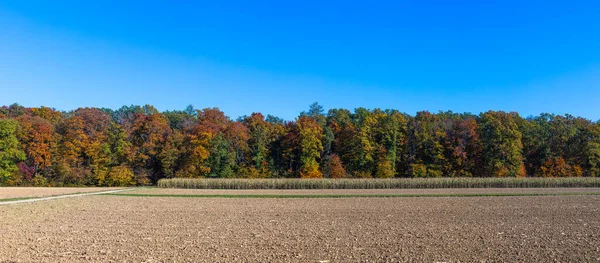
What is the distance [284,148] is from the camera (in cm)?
6938

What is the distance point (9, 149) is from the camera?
57688 millimetres

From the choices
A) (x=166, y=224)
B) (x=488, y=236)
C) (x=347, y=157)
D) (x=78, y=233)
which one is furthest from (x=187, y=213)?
(x=347, y=157)

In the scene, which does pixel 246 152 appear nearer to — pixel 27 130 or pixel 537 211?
pixel 27 130

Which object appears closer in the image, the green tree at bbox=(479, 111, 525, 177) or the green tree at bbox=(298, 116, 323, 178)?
the green tree at bbox=(479, 111, 525, 177)

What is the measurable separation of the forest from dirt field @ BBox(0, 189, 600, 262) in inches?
1626

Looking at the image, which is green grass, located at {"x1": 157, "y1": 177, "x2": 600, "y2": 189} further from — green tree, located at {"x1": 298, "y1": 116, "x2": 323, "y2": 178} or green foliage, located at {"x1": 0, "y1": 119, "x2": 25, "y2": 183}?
green foliage, located at {"x1": 0, "y1": 119, "x2": 25, "y2": 183}

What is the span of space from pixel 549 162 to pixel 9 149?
263 ft

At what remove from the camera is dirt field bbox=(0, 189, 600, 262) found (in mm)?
11242

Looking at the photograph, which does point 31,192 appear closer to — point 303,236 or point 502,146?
point 303,236

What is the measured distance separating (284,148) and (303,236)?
5518 centimetres

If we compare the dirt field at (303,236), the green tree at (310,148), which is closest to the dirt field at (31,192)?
the dirt field at (303,236)

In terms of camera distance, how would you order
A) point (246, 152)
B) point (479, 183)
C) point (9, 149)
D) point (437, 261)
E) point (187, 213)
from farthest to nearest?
point (246, 152)
point (9, 149)
point (479, 183)
point (187, 213)
point (437, 261)

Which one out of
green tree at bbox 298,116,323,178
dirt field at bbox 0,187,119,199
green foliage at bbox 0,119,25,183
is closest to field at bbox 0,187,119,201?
dirt field at bbox 0,187,119,199

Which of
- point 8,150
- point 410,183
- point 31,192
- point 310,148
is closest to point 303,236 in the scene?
point 31,192
